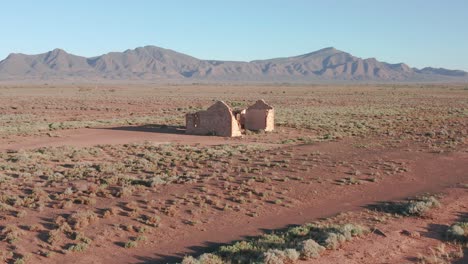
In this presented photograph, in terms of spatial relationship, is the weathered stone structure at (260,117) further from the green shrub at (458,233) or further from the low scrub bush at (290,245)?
the green shrub at (458,233)

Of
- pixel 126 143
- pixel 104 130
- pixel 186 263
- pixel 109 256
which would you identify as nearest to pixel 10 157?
pixel 126 143

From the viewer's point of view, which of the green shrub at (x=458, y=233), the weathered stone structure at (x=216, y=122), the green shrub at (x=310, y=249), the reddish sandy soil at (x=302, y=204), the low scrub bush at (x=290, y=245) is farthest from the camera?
the weathered stone structure at (x=216, y=122)

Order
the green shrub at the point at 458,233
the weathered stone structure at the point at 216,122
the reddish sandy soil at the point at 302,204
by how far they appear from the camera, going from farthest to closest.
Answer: the weathered stone structure at the point at 216,122
the green shrub at the point at 458,233
the reddish sandy soil at the point at 302,204

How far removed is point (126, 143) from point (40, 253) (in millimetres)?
18973

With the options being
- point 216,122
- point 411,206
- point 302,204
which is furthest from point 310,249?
point 216,122

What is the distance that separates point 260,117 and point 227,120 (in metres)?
3.74

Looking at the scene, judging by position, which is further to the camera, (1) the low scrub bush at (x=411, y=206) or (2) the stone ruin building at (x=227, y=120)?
(2) the stone ruin building at (x=227, y=120)

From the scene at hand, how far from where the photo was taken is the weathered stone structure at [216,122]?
112 feet

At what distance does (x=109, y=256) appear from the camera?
11633mm

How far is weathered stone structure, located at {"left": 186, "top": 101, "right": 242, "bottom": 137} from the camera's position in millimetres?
34188

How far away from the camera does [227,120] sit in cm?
3419

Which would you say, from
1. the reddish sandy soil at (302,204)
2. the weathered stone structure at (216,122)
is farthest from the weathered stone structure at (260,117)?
the reddish sandy soil at (302,204)

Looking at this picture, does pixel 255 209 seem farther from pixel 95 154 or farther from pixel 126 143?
pixel 126 143

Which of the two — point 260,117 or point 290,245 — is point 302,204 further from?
point 260,117
